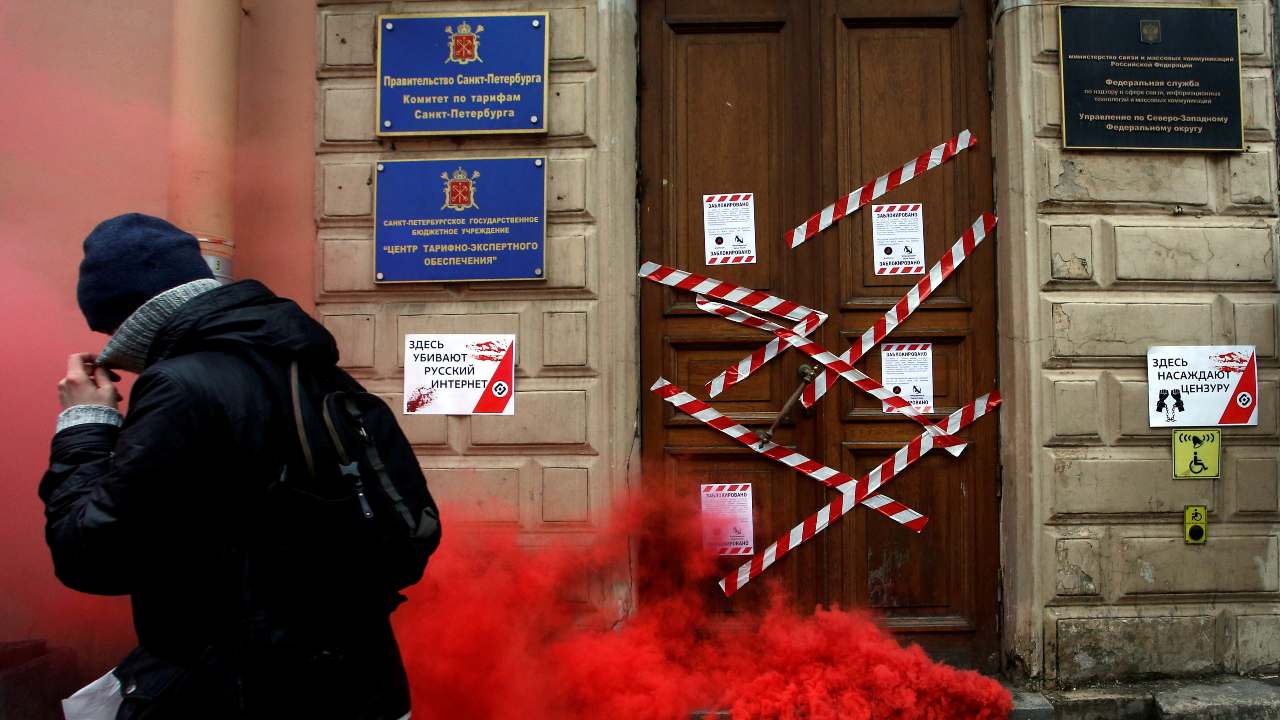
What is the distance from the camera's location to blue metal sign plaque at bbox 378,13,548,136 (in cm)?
462

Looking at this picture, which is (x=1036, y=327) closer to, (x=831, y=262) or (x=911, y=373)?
(x=911, y=373)

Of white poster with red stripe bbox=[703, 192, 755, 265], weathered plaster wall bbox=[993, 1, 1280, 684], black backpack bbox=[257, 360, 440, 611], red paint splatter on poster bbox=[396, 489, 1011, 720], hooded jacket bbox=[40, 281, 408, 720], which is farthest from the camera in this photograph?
white poster with red stripe bbox=[703, 192, 755, 265]

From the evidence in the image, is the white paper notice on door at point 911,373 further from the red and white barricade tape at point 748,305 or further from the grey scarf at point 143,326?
the grey scarf at point 143,326

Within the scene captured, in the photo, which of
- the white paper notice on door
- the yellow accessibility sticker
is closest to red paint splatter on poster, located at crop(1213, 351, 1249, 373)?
the yellow accessibility sticker

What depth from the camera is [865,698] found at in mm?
3869

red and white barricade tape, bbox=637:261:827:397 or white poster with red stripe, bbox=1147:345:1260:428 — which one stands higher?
red and white barricade tape, bbox=637:261:827:397

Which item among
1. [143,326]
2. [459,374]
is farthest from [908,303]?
[143,326]

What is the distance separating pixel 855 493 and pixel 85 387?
3.62 m

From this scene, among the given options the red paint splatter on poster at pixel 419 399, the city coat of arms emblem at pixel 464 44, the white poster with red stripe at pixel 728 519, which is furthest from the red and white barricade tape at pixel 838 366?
the city coat of arms emblem at pixel 464 44

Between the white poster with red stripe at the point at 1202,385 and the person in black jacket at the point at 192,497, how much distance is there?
13.1 ft

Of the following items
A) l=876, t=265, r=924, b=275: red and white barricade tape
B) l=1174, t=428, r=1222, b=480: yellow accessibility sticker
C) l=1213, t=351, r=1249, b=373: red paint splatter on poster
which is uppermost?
l=876, t=265, r=924, b=275: red and white barricade tape

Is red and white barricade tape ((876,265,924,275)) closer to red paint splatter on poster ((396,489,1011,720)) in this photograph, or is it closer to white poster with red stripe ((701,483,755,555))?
white poster with red stripe ((701,483,755,555))

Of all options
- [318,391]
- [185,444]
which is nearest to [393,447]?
[318,391]

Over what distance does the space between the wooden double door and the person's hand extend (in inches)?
118
